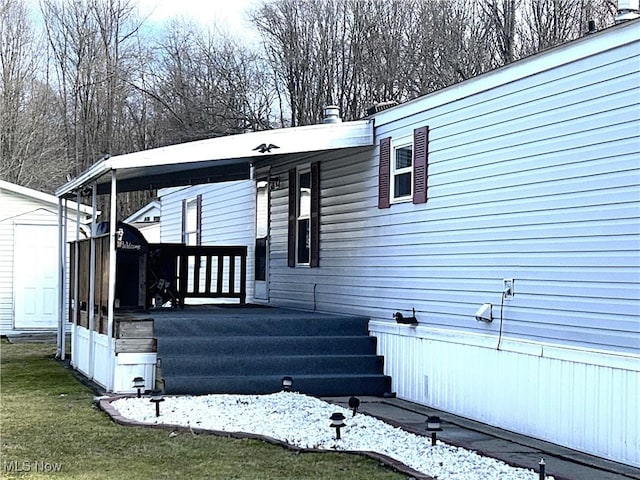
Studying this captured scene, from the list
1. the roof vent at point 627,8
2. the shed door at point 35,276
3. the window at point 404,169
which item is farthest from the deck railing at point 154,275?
the roof vent at point 627,8

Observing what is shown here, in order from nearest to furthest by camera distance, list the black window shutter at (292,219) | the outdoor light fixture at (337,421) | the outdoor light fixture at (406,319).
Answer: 1. the outdoor light fixture at (337,421)
2. the outdoor light fixture at (406,319)
3. the black window shutter at (292,219)

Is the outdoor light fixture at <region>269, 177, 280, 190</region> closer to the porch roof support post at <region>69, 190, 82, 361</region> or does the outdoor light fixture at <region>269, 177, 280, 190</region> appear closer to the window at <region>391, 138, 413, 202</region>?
the porch roof support post at <region>69, 190, 82, 361</region>

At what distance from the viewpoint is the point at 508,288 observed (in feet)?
26.1

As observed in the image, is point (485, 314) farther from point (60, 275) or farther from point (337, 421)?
point (60, 275)

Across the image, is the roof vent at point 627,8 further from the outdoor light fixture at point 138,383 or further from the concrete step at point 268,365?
the outdoor light fixture at point 138,383

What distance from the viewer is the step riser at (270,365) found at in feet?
30.1

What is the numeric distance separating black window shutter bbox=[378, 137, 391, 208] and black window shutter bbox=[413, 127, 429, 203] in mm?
529

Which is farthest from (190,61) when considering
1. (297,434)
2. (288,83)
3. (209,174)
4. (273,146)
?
(297,434)

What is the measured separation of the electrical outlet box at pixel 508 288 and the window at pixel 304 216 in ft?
13.2

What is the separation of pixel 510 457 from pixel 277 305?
683cm

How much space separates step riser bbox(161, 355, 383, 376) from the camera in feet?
30.1

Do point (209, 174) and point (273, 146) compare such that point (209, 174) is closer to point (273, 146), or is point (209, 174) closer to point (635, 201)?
point (273, 146)

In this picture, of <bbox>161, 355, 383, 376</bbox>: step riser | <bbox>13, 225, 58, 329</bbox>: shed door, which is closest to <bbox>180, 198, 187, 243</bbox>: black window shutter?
<bbox>13, 225, 58, 329</bbox>: shed door

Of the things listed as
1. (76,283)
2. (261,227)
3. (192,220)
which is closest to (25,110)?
(192,220)
